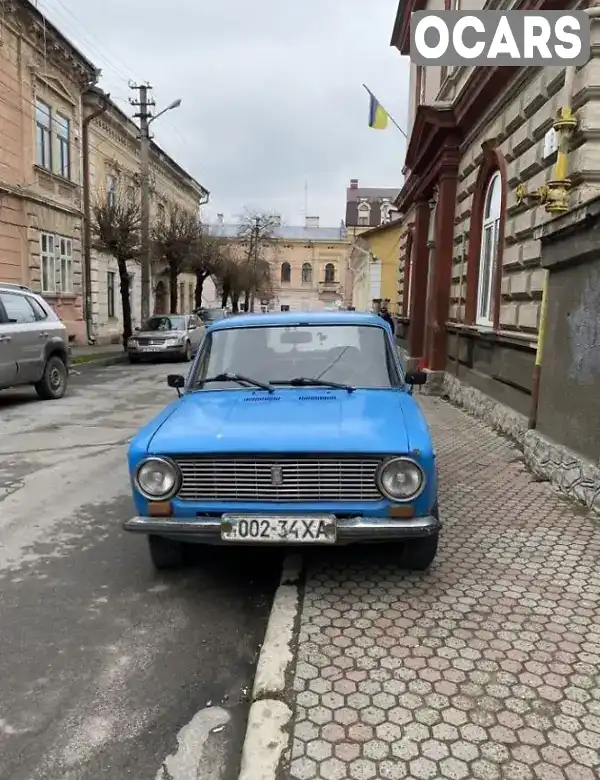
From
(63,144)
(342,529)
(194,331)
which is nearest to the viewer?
(342,529)

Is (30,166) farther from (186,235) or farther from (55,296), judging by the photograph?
(186,235)

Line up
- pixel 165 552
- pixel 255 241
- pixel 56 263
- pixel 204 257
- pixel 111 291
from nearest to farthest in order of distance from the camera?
pixel 165 552, pixel 56 263, pixel 111 291, pixel 204 257, pixel 255 241

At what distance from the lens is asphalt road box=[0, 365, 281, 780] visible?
257cm

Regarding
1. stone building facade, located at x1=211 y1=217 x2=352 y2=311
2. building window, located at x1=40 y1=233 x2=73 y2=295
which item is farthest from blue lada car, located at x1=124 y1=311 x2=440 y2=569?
stone building facade, located at x1=211 y1=217 x2=352 y2=311

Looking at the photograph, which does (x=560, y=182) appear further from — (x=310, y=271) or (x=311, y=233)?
(x=311, y=233)

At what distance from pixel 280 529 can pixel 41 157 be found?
21.9m

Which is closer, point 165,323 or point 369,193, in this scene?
point 165,323

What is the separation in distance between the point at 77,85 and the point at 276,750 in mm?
26333

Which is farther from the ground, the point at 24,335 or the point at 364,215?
the point at 364,215

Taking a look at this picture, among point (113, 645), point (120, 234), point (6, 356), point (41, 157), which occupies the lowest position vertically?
point (113, 645)

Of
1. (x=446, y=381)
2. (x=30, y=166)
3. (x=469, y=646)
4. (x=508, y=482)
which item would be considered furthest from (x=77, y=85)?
(x=469, y=646)

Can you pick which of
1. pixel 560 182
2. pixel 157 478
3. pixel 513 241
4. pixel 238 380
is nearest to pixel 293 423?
pixel 157 478

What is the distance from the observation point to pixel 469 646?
3154mm

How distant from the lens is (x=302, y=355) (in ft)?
16.5
